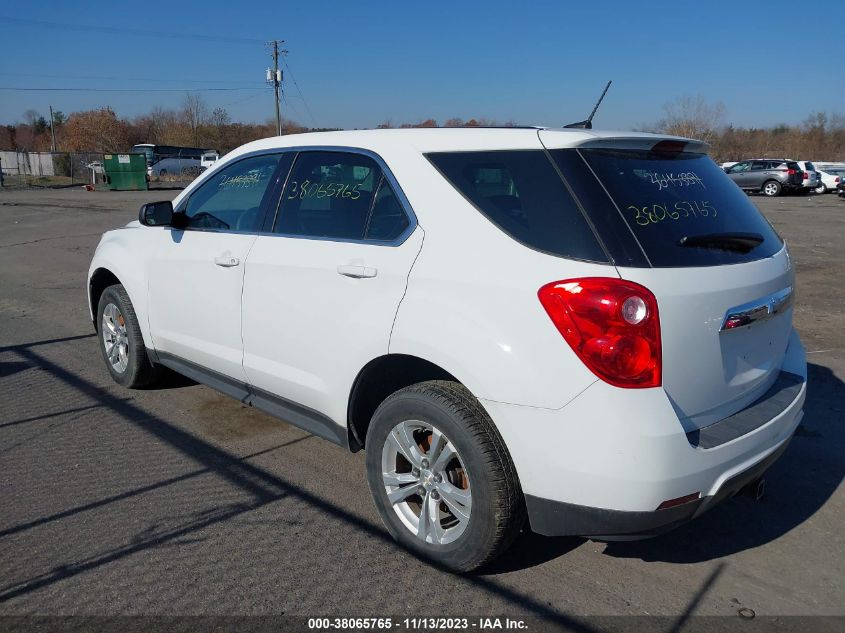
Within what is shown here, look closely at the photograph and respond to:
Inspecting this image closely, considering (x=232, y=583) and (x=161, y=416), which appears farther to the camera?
(x=161, y=416)

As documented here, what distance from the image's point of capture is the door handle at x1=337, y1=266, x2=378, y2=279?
128 inches

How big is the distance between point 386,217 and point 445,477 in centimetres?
121

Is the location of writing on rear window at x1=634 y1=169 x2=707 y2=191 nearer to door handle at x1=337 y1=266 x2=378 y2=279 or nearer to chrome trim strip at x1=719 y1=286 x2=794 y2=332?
chrome trim strip at x1=719 y1=286 x2=794 y2=332

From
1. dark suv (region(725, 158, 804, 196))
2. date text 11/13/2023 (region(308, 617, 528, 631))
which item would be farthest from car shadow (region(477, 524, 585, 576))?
dark suv (region(725, 158, 804, 196))

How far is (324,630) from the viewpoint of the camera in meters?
2.77

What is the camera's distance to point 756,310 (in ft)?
9.59

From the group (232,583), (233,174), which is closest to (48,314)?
(233,174)

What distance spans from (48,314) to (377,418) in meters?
6.35

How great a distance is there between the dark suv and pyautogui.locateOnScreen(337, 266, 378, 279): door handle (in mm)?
33112

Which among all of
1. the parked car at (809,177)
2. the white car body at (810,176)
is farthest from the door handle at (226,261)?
the white car body at (810,176)

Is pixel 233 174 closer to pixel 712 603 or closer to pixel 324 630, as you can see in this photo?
pixel 324 630

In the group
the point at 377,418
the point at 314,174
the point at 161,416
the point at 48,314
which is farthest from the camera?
the point at 48,314

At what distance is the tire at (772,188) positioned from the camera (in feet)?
107

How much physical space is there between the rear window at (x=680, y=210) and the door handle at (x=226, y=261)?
2.09m
